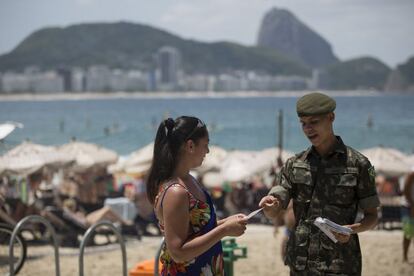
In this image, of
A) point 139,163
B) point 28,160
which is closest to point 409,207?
point 28,160

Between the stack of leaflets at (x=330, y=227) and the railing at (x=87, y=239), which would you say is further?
the railing at (x=87, y=239)

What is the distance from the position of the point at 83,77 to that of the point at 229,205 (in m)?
173

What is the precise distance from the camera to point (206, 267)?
306cm

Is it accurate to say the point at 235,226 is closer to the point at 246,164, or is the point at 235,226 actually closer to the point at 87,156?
the point at 246,164

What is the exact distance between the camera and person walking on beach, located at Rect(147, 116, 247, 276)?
2.89 meters

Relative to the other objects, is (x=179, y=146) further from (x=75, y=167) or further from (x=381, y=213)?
(x=75, y=167)

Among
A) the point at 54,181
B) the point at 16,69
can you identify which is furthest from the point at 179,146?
the point at 16,69

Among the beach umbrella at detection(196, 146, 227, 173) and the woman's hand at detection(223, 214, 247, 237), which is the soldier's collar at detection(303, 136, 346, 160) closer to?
the woman's hand at detection(223, 214, 247, 237)

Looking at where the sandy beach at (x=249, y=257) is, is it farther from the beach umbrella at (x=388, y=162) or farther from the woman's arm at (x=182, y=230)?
the woman's arm at (x=182, y=230)

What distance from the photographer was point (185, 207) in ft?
9.50

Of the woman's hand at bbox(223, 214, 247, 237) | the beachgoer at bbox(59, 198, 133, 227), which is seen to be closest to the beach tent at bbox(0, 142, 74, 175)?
the beachgoer at bbox(59, 198, 133, 227)

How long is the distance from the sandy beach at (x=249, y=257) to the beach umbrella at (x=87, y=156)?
571cm

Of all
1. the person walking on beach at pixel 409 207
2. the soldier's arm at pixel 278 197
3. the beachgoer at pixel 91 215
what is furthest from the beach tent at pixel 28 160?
the soldier's arm at pixel 278 197

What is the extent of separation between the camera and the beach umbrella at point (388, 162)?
15.2 metres
